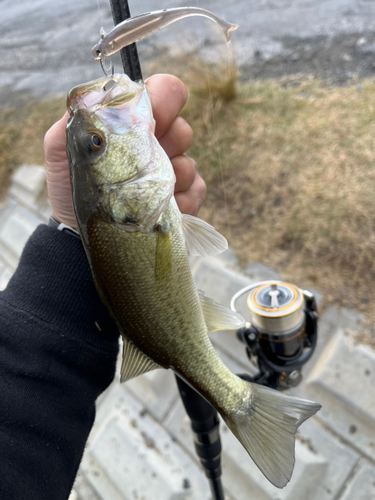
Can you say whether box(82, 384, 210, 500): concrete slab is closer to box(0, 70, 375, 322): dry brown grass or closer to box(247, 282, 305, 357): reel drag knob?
box(247, 282, 305, 357): reel drag knob

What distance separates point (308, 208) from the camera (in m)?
2.98

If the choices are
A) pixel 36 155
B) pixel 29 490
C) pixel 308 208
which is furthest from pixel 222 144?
pixel 29 490

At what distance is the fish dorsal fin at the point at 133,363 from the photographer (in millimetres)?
1299

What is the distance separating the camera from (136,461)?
2.54 m

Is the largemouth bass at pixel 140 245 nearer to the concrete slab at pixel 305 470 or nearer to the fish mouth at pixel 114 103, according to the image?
the fish mouth at pixel 114 103

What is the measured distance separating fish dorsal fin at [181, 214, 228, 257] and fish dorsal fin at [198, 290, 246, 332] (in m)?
0.17

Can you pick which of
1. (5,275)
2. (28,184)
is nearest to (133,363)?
(5,275)

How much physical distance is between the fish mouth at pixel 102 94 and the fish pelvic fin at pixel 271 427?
1.01 metres

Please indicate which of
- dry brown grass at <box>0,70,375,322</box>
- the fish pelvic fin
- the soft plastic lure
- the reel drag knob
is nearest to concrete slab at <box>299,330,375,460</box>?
dry brown grass at <box>0,70,375,322</box>

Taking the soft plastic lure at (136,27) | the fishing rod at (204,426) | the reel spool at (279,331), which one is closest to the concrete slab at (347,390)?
the reel spool at (279,331)

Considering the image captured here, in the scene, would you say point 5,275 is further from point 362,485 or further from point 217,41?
point 217,41

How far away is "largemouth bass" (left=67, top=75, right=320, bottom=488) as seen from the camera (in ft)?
3.98

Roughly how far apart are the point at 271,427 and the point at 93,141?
103 cm

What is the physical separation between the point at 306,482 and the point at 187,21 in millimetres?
6192
